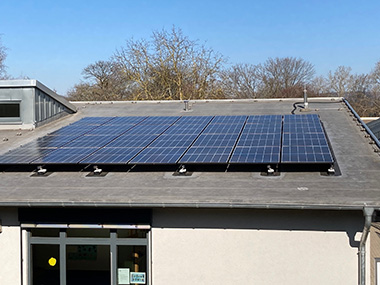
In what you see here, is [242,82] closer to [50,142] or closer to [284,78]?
[284,78]

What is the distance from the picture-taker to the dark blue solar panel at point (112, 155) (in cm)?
1134

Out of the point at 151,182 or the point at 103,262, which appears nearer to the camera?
the point at 151,182

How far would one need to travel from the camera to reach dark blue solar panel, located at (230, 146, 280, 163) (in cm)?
1074

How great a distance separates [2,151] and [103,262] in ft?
16.2

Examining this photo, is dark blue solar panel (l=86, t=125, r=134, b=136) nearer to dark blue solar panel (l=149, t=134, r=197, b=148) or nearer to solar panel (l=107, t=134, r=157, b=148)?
solar panel (l=107, t=134, r=157, b=148)

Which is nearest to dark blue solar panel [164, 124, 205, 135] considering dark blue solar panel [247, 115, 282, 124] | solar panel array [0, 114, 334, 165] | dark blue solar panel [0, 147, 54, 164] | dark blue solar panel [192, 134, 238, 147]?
solar panel array [0, 114, 334, 165]

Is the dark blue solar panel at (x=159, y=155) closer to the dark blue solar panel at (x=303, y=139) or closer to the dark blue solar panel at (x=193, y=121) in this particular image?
the dark blue solar panel at (x=303, y=139)

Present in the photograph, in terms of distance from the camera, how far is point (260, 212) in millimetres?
9180

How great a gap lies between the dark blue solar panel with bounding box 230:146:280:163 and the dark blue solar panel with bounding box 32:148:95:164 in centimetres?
418

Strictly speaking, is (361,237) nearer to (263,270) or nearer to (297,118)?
(263,270)

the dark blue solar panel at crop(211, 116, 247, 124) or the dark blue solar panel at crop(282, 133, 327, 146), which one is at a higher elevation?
the dark blue solar panel at crop(211, 116, 247, 124)

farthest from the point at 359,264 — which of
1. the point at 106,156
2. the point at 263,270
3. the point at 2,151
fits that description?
the point at 2,151

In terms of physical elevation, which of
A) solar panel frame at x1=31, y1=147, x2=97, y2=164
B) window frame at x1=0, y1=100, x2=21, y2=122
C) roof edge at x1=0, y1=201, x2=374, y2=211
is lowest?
roof edge at x1=0, y1=201, x2=374, y2=211

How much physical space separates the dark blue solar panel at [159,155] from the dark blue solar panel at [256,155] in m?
1.53
